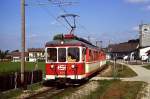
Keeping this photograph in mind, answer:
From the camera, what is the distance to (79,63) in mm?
24094

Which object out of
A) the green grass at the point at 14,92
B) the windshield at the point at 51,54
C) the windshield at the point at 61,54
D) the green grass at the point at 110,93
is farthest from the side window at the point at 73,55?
the green grass at the point at 14,92

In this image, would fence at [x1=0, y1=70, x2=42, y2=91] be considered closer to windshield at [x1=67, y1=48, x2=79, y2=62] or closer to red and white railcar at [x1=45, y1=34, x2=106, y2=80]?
red and white railcar at [x1=45, y1=34, x2=106, y2=80]

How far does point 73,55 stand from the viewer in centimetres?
2428

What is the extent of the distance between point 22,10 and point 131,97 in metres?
8.48

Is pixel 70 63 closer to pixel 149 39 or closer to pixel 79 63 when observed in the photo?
pixel 79 63

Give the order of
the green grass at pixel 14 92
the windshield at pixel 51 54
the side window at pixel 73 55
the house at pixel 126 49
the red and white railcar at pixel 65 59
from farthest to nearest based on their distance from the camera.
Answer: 1. the house at pixel 126 49
2. the windshield at pixel 51 54
3. the side window at pixel 73 55
4. the red and white railcar at pixel 65 59
5. the green grass at pixel 14 92

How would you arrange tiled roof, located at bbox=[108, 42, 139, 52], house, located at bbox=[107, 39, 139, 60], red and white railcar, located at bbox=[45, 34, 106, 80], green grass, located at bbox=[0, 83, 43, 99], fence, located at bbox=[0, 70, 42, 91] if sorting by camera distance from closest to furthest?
green grass, located at bbox=[0, 83, 43, 99] → fence, located at bbox=[0, 70, 42, 91] → red and white railcar, located at bbox=[45, 34, 106, 80] → house, located at bbox=[107, 39, 139, 60] → tiled roof, located at bbox=[108, 42, 139, 52]

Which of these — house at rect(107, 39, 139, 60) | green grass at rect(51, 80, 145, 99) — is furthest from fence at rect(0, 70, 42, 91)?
house at rect(107, 39, 139, 60)

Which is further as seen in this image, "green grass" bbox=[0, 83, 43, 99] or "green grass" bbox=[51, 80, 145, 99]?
"green grass" bbox=[0, 83, 43, 99]

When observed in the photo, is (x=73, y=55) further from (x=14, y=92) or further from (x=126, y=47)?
(x=126, y=47)

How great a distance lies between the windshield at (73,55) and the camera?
24.1 metres

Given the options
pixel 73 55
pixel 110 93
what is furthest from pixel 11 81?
pixel 110 93

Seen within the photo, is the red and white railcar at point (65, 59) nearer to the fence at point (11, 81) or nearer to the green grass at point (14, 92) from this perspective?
the green grass at point (14, 92)

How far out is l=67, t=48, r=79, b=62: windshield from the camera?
24125 mm
